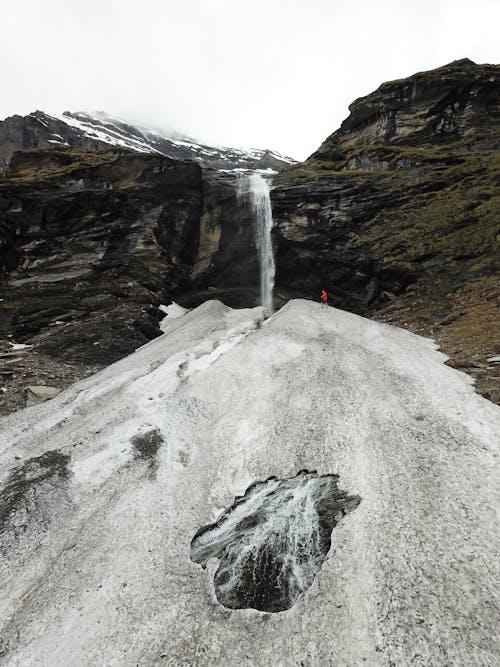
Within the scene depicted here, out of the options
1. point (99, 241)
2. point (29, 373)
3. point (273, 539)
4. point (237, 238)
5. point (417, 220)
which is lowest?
point (29, 373)

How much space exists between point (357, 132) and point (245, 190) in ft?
121

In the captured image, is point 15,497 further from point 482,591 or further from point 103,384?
point 482,591

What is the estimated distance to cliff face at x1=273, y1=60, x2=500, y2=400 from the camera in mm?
32031

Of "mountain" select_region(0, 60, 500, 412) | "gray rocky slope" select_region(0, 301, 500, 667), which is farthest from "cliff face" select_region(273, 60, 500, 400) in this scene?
"gray rocky slope" select_region(0, 301, 500, 667)

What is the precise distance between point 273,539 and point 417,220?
4127 centimetres

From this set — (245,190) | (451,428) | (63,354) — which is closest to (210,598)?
(451,428)

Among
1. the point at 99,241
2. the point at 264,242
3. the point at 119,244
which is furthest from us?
the point at 264,242

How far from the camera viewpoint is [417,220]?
42625 millimetres

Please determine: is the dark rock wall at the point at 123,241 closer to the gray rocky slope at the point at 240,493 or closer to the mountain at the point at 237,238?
the mountain at the point at 237,238

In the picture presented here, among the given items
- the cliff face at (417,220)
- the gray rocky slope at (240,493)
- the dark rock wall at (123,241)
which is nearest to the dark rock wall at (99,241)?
the dark rock wall at (123,241)

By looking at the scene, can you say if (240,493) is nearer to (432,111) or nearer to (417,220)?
(417,220)

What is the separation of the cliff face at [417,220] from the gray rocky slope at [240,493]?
6.60m

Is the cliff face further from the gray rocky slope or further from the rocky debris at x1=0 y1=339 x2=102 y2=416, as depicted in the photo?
the rocky debris at x1=0 y1=339 x2=102 y2=416

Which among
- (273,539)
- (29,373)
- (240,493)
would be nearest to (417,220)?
(240,493)
